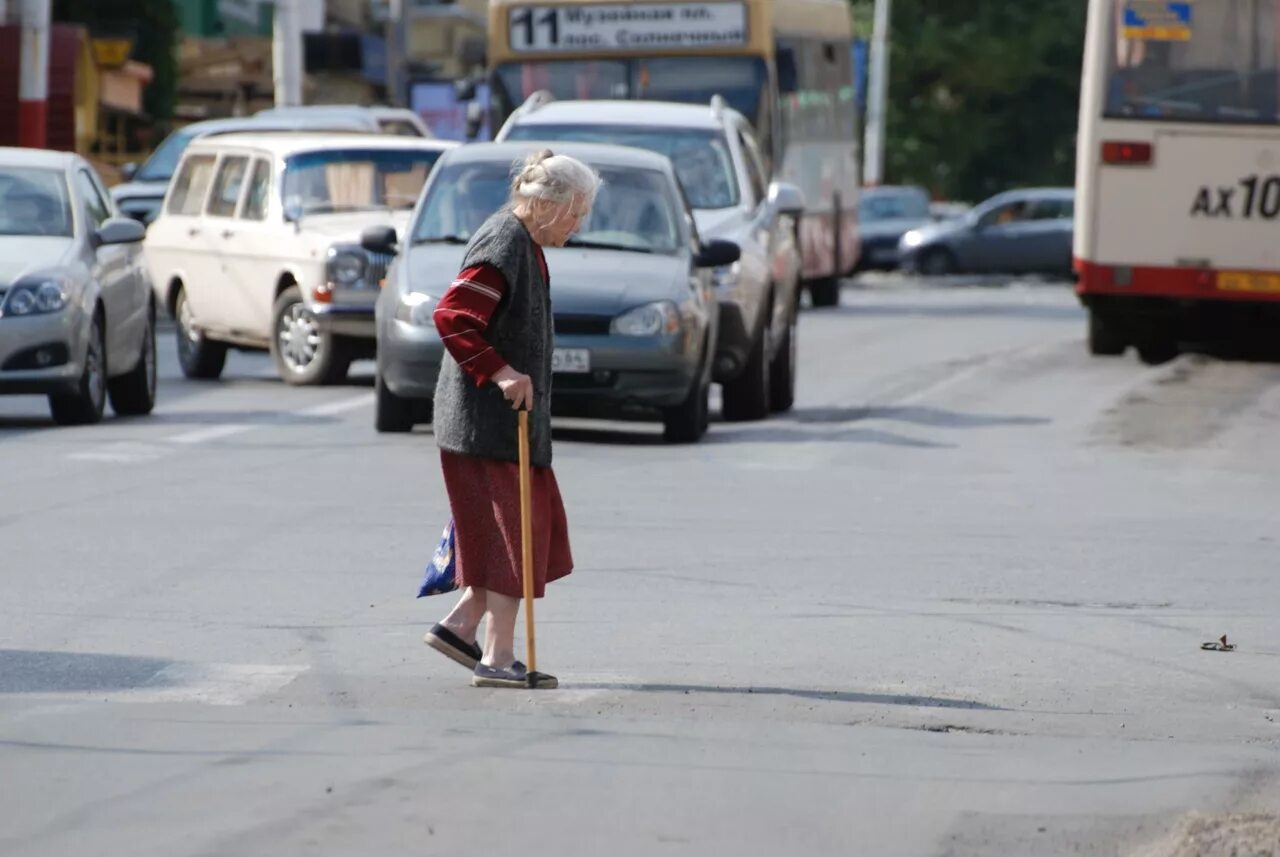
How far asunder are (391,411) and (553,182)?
339 inches

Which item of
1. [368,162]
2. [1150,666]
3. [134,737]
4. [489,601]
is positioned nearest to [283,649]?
[489,601]

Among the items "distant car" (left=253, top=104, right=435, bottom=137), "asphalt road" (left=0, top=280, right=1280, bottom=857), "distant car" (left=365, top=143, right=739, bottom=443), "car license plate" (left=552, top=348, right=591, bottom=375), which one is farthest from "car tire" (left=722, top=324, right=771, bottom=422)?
"distant car" (left=253, top=104, right=435, bottom=137)

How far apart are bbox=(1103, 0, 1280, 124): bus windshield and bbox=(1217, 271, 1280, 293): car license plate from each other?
1100mm

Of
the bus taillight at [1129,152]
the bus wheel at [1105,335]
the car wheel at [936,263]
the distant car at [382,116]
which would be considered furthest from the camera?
the car wheel at [936,263]

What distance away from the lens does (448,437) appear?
7.85m

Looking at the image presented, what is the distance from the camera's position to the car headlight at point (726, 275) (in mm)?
17297

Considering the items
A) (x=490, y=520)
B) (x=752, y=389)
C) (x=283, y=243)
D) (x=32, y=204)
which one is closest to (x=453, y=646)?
(x=490, y=520)

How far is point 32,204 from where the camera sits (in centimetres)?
1667

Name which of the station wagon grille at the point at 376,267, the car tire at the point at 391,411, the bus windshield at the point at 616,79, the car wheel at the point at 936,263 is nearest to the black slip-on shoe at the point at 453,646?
the car tire at the point at 391,411

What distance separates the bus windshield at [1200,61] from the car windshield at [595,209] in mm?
5679

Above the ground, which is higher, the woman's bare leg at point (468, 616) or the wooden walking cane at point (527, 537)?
the wooden walking cane at point (527, 537)

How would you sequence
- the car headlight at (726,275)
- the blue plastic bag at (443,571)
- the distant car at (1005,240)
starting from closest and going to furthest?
the blue plastic bag at (443,571) < the car headlight at (726,275) < the distant car at (1005,240)

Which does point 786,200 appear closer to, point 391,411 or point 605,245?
point 605,245

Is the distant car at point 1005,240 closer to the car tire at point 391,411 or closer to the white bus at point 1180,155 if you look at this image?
the white bus at point 1180,155
